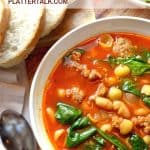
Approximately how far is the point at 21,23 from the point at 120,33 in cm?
49

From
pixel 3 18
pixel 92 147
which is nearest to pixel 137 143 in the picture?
pixel 92 147

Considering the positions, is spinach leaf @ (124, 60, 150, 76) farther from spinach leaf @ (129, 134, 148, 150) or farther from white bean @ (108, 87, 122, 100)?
spinach leaf @ (129, 134, 148, 150)

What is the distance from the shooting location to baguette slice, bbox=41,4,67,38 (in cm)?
261

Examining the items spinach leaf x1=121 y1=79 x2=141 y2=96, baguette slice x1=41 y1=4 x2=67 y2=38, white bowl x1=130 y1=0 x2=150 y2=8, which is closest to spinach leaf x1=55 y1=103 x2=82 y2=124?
spinach leaf x1=121 y1=79 x2=141 y2=96

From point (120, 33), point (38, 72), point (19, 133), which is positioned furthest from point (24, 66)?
point (120, 33)

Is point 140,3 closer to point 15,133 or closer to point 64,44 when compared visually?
point 64,44

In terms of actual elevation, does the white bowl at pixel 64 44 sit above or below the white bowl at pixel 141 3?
below

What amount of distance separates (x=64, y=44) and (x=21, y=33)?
0.73 feet

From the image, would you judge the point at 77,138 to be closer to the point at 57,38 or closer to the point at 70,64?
the point at 70,64

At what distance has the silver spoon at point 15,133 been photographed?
2523mm

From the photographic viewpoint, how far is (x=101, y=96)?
245 centimetres

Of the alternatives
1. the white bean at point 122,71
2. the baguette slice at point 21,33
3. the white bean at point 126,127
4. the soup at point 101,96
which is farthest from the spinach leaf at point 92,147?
the baguette slice at point 21,33

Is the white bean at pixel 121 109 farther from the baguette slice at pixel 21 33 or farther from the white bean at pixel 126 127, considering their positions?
the baguette slice at pixel 21 33

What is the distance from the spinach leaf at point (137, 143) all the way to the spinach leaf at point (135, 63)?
305mm
